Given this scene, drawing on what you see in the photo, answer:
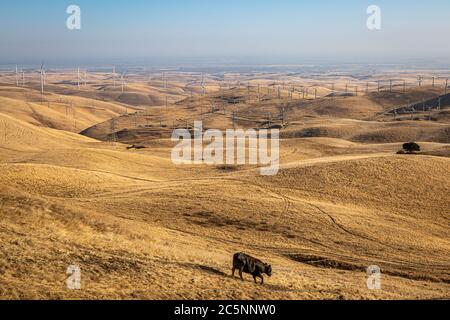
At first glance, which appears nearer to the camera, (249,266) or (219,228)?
(249,266)

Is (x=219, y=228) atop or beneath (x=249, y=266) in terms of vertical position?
beneath

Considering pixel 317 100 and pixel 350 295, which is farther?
pixel 317 100

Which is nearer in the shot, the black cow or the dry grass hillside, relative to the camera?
the dry grass hillside

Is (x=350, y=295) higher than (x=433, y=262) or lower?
higher

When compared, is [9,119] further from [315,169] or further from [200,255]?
[200,255]

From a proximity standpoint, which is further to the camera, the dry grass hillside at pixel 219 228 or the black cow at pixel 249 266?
the black cow at pixel 249 266

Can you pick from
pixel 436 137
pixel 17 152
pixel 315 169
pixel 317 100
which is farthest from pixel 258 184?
pixel 317 100
